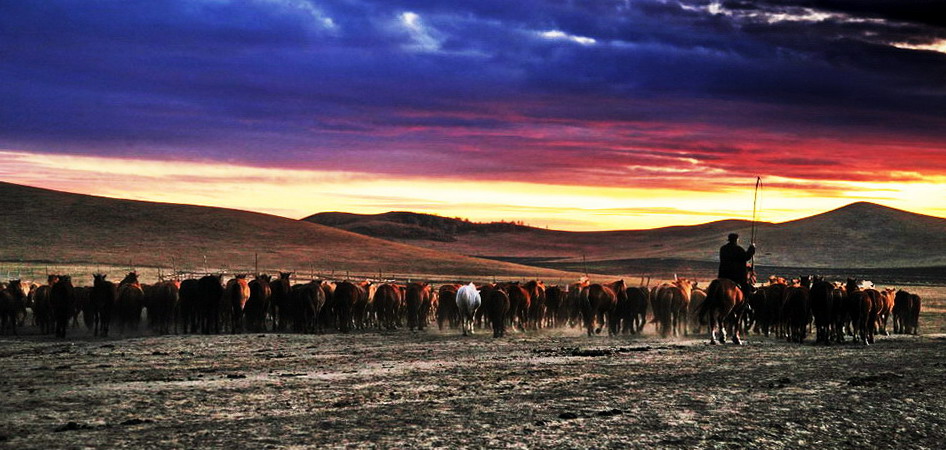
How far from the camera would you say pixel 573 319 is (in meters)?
29.5

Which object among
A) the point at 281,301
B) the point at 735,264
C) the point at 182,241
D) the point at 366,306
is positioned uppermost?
the point at 735,264

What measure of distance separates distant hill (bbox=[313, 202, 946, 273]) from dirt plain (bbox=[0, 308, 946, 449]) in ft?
296

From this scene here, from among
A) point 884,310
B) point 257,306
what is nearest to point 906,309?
point 884,310

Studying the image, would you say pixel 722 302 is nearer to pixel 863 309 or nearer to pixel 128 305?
pixel 863 309

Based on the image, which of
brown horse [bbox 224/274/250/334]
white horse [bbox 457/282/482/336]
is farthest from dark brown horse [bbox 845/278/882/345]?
brown horse [bbox 224/274/250/334]

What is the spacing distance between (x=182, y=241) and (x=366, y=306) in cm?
6500

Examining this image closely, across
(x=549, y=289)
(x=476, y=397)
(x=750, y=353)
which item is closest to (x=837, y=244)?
(x=549, y=289)

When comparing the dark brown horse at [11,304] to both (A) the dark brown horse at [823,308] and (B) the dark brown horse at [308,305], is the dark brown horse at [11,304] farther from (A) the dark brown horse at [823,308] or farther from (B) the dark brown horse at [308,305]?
(A) the dark brown horse at [823,308]

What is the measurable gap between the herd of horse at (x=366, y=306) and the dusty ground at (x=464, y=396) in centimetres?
334

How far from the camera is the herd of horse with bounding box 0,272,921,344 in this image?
2428cm

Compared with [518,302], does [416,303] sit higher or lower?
lower

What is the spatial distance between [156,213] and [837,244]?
93.9 m

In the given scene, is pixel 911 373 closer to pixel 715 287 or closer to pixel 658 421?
pixel 715 287

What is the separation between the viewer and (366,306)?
2922 centimetres
